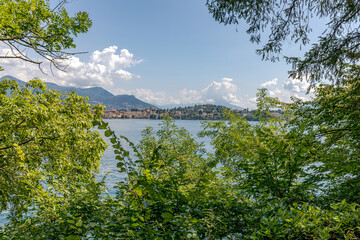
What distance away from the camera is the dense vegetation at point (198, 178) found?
2.29m

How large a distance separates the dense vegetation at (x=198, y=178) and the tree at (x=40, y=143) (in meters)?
0.04

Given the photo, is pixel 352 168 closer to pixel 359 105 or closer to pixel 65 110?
pixel 359 105

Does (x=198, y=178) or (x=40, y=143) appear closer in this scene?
(x=198, y=178)

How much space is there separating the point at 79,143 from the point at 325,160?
7.58 metres

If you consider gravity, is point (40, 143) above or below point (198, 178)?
below

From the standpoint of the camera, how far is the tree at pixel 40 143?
5.31 meters

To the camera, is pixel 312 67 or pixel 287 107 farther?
pixel 287 107

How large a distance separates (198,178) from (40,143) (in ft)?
19.3

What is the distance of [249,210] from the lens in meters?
3.27

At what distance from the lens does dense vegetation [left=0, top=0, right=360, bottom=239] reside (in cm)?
229

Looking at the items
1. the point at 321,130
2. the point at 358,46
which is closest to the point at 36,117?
the point at 321,130

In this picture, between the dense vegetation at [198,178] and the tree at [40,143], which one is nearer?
the dense vegetation at [198,178]

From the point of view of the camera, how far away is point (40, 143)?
6.52 m

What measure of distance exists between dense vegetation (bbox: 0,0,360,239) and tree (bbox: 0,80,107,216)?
0.12 ft
